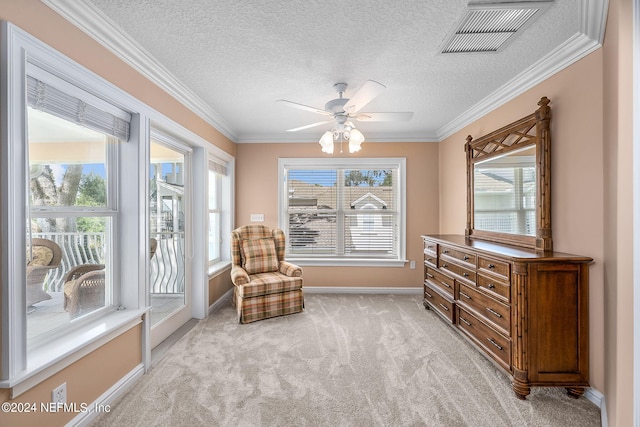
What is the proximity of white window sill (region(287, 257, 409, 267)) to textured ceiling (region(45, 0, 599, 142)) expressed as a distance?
92.1 inches

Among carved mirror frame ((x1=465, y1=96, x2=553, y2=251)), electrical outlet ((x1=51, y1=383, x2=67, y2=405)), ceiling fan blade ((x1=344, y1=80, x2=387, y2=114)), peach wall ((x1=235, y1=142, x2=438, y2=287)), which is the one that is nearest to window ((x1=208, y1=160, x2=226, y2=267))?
peach wall ((x1=235, y1=142, x2=438, y2=287))

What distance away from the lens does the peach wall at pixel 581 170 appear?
6.48 ft

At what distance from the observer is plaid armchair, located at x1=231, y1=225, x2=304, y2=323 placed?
3435mm

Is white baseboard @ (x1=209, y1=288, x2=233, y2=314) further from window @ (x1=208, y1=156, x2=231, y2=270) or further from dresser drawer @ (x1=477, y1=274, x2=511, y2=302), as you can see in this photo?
dresser drawer @ (x1=477, y1=274, x2=511, y2=302)

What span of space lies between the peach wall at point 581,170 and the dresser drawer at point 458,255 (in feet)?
2.05

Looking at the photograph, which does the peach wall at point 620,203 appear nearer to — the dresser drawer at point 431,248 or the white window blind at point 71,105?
the dresser drawer at point 431,248

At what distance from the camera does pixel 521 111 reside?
2781 mm

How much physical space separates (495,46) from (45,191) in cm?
316

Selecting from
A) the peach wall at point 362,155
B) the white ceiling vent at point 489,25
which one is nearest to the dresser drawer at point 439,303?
the peach wall at point 362,155

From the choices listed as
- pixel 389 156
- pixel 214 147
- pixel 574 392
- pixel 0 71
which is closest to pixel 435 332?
pixel 574 392

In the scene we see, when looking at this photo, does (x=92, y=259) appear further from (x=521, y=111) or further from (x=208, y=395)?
(x=521, y=111)

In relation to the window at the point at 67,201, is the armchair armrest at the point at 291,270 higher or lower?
lower

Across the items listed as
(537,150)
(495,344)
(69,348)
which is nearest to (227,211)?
(69,348)

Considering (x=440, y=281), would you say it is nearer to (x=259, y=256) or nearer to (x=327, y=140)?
(x=327, y=140)
